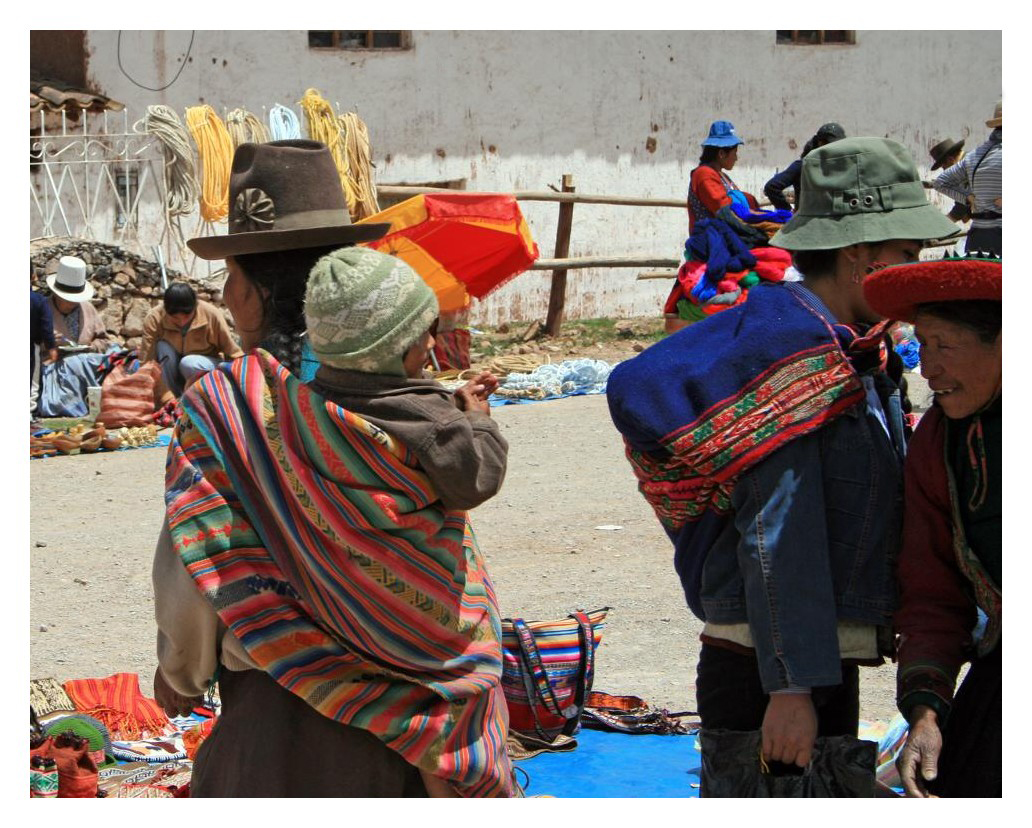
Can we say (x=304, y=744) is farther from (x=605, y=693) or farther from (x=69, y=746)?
(x=605, y=693)

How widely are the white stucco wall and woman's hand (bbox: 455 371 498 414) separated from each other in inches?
515

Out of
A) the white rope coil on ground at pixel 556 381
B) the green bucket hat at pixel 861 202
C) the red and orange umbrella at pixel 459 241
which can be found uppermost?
the red and orange umbrella at pixel 459 241

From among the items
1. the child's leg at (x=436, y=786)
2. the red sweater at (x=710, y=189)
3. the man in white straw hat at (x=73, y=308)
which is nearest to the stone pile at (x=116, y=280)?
the man in white straw hat at (x=73, y=308)

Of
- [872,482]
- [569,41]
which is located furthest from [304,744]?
[569,41]

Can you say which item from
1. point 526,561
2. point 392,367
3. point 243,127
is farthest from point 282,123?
point 392,367

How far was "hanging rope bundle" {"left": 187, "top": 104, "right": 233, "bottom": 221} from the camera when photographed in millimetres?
13430

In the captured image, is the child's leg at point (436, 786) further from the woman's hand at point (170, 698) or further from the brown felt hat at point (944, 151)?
the brown felt hat at point (944, 151)

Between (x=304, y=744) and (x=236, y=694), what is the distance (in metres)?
0.15

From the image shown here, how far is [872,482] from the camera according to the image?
2.21 m

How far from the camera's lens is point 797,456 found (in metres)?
2.16

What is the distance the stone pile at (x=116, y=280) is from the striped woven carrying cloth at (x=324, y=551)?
11369mm

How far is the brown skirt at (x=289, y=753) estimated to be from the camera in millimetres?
2277

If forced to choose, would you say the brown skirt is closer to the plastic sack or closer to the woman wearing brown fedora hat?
the woman wearing brown fedora hat

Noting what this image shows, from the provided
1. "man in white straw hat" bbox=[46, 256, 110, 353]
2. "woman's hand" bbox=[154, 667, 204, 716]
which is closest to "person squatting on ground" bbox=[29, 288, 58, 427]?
"man in white straw hat" bbox=[46, 256, 110, 353]
